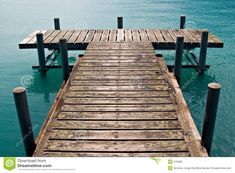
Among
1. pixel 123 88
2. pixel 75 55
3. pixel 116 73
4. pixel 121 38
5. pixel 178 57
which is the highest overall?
pixel 121 38

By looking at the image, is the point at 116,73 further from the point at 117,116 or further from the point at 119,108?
the point at 117,116

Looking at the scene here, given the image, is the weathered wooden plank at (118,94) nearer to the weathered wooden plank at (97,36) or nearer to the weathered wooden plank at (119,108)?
the weathered wooden plank at (119,108)

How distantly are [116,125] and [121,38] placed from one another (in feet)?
25.6

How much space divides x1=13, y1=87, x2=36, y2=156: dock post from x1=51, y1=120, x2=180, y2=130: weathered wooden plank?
1.87ft

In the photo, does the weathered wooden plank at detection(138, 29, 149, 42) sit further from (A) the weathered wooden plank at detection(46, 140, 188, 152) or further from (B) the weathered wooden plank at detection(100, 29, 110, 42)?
(A) the weathered wooden plank at detection(46, 140, 188, 152)

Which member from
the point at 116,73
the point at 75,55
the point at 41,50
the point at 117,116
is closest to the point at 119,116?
the point at 117,116

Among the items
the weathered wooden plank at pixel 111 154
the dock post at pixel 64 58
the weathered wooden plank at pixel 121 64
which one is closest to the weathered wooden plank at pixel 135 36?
the weathered wooden plank at pixel 121 64

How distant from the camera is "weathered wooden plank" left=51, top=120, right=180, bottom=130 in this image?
6.16m

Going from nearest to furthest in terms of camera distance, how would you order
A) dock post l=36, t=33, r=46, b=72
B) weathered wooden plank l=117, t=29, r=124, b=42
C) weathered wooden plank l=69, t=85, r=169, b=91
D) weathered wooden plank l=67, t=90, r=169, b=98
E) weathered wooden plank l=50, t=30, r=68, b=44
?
weathered wooden plank l=67, t=90, r=169, b=98, weathered wooden plank l=69, t=85, r=169, b=91, dock post l=36, t=33, r=46, b=72, weathered wooden plank l=50, t=30, r=68, b=44, weathered wooden plank l=117, t=29, r=124, b=42

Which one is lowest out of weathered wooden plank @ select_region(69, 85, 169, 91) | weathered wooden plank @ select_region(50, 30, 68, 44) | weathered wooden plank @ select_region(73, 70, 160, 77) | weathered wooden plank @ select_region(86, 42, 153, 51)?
weathered wooden plank @ select_region(69, 85, 169, 91)

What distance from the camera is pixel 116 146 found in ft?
18.2

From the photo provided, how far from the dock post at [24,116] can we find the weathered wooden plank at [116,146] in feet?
1.86

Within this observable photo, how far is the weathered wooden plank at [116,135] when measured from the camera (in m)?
5.82

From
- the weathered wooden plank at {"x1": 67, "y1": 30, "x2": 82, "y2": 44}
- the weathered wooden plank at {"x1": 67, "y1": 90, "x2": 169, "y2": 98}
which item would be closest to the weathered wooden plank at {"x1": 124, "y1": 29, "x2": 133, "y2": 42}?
the weathered wooden plank at {"x1": 67, "y1": 30, "x2": 82, "y2": 44}
